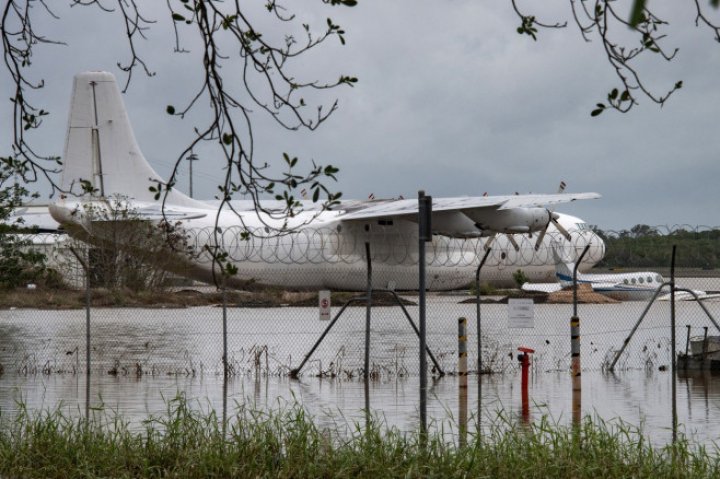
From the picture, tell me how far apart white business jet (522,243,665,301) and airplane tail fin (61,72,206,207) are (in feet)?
51.1

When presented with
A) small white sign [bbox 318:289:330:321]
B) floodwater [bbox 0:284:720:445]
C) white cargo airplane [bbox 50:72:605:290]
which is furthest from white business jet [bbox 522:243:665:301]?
small white sign [bbox 318:289:330:321]

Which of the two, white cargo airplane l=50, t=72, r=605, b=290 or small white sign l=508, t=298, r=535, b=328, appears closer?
small white sign l=508, t=298, r=535, b=328

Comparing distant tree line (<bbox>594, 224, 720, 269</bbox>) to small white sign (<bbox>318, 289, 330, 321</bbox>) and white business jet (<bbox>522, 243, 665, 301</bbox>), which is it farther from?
small white sign (<bbox>318, 289, 330, 321</bbox>)

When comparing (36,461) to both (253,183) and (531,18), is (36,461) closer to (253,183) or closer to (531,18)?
(253,183)

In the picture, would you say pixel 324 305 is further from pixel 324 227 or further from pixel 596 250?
pixel 596 250

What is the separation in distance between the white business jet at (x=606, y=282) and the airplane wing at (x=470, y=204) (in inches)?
212

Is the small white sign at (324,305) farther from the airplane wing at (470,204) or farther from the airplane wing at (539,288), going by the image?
the airplane wing at (539,288)

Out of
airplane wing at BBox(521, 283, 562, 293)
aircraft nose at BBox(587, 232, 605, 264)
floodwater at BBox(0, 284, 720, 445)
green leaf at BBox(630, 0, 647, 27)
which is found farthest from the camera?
aircraft nose at BBox(587, 232, 605, 264)

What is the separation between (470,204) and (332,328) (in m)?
11.0

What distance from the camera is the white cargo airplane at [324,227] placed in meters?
36.5

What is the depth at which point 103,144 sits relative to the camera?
3972 centimetres

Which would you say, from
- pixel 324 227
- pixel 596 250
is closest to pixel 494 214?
pixel 324 227

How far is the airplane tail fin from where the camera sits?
38.6m

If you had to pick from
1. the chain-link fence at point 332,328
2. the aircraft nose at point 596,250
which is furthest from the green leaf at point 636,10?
the aircraft nose at point 596,250
